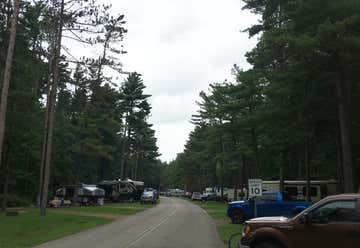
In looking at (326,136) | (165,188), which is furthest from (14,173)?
(165,188)

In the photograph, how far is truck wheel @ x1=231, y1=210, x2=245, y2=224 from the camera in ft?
96.8

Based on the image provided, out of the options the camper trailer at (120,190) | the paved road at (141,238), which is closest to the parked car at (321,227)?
the paved road at (141,238)

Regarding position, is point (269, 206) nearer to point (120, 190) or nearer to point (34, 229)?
point (34, 229)

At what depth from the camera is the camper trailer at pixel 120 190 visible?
66625mm

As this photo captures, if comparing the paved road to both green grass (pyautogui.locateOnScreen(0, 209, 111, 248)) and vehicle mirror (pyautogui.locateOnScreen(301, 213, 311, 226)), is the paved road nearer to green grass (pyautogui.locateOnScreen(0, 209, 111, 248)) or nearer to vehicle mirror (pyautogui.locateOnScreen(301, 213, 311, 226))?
green grass (pyautogui.locateOnScreen(0, 209, 111, 248))

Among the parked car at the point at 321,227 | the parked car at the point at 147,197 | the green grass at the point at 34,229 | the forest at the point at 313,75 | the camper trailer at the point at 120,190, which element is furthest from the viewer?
the camper trailer at the point at 120,190

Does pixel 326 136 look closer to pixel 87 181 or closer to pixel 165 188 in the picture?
pixel 87 181

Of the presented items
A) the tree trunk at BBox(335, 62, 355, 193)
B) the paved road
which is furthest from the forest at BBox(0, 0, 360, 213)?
the paved road

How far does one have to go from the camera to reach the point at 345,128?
2339 centimetres

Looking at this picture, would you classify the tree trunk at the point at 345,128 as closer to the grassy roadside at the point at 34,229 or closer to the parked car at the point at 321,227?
the grassy roadside at the point at 34,229

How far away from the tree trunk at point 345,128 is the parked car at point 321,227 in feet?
41.7

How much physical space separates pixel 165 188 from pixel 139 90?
115571 millimetres

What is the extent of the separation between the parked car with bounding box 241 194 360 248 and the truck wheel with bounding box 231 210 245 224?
18.2 m

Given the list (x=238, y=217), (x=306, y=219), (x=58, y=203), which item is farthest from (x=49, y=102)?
(x=306, y=219)
